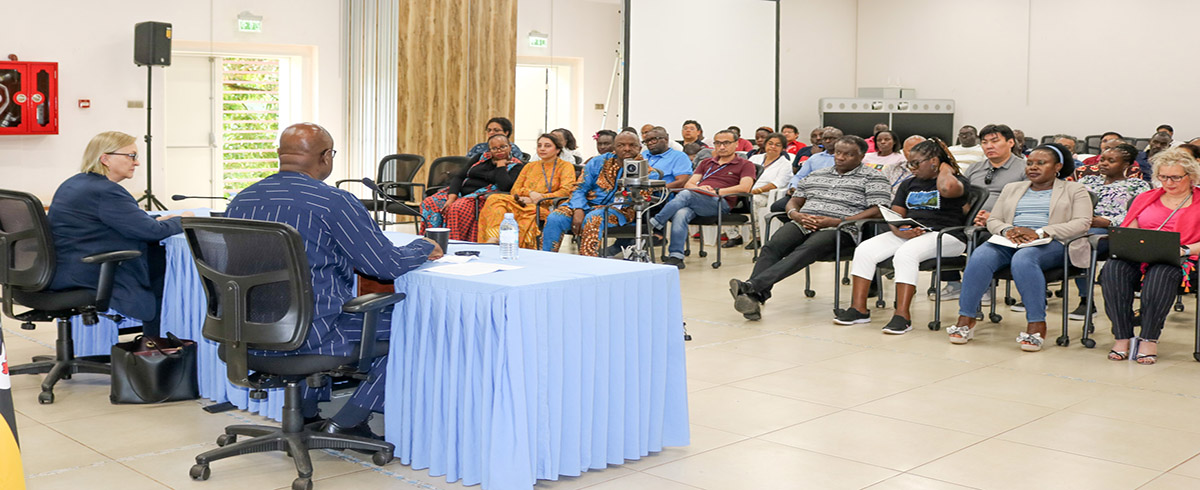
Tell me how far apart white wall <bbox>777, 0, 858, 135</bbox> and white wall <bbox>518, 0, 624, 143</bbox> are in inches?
139

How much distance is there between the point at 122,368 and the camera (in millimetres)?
4383

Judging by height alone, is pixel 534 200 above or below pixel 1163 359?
above

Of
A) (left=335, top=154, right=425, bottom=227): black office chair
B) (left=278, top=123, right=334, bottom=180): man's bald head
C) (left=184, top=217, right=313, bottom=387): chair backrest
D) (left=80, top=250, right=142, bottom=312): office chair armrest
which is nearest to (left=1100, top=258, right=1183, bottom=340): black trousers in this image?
(left=278, top=123, right=334, bottom=180): man's bald head

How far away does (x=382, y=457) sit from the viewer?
3.54 meters

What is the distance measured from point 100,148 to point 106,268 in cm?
50

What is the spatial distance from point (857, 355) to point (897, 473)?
202 centimetres

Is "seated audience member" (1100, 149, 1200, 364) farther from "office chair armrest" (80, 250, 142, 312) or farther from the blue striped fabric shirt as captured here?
"office chair armrest" (80, 250, 142, 312)

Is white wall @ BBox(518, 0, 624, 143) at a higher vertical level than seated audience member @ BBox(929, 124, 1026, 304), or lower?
higher

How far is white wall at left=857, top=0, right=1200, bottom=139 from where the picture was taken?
14.6 meters

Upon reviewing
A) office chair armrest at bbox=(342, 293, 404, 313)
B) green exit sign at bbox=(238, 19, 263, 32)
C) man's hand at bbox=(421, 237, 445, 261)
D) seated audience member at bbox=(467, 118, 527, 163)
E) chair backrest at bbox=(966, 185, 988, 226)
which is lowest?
office chair armrest at bbox=(342, 293, 404, 313)

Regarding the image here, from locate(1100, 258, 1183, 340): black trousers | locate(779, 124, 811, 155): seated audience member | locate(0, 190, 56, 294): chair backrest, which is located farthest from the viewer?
locate(779, 124, 811, 155): seated audience member

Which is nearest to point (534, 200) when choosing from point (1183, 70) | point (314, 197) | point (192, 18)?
point (314, 197)

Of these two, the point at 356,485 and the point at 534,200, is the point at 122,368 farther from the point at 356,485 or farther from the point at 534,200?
the point at 534,200

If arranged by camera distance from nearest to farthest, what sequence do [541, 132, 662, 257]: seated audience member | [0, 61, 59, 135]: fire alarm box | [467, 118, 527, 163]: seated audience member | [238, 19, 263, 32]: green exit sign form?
1. [541, 132, 662, 257]: seated audience member
2. [467, 118, 527, 163]: seated audience member
3. [0, 61, 59, 135]: fire alarm box
4. [238, 19, 263, 32]: green exit sign
